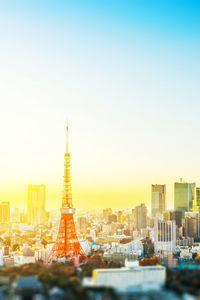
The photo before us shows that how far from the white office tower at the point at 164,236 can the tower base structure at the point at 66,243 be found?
5350 mm

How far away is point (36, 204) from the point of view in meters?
28.9

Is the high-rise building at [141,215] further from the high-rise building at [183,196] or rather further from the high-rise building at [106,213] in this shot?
the high-rise building at [106,213]

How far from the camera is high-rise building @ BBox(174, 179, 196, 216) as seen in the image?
Result: 27.9 m

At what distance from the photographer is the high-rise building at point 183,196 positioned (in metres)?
27.9

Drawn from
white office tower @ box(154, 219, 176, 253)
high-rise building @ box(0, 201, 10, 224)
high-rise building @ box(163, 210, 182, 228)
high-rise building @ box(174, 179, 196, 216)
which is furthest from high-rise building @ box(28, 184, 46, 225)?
white office tower @ box(154, 219, 176, 253)

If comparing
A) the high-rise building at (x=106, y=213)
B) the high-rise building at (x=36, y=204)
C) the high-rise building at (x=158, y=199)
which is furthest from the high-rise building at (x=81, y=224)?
the high-rise building at (x=158, y=199)

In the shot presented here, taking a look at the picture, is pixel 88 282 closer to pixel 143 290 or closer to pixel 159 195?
pixel 143 290

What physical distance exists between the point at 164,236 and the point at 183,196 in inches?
408

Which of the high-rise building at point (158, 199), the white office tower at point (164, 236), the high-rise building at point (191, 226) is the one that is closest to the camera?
the white office tower at point (164, 236)

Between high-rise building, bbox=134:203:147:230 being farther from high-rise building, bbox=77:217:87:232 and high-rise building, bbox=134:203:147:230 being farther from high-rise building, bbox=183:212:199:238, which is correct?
high-rise building, bbox=183:212:199:238

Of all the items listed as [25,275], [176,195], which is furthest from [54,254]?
[176,195]

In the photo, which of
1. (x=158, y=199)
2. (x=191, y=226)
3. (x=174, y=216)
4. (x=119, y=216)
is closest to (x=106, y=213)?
(x=119, y=216)

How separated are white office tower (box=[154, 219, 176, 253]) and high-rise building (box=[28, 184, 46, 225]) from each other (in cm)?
1189

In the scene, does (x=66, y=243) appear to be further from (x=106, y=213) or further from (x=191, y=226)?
(x=106, y=213)
